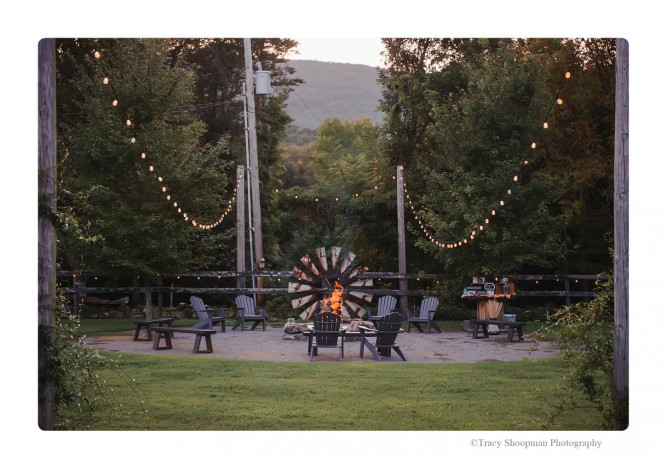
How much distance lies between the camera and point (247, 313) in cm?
1358

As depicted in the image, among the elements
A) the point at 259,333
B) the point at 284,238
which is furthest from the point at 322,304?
the point at 284,238

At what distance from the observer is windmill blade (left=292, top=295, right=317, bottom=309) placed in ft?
47.4

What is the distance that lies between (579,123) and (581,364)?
9987 mm

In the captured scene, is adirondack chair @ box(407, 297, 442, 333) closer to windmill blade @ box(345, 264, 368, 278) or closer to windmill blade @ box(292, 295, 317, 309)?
windmill blade @ box(345, 264, 368, 278)

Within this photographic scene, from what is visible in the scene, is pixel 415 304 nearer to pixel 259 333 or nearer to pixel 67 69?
pixel 259 333

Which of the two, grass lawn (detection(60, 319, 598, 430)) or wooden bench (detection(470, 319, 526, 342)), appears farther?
wooden bench (detection(470, 319, 526, 342))

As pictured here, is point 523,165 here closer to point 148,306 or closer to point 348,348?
point 348,348

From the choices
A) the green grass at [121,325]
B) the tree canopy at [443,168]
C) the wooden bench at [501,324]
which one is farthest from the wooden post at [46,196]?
the wooden bench at [501,324]

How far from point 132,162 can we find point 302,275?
393 cm

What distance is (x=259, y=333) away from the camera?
40.2 feet

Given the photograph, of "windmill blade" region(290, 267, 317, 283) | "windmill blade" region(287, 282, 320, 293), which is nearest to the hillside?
"windmill blade" region(290, 267, 317, 283)

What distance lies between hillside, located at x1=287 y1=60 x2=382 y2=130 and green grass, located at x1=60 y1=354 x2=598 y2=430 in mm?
24581

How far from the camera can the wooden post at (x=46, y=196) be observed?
520cm

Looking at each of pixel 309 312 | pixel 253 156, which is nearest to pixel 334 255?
pixel 309 312
